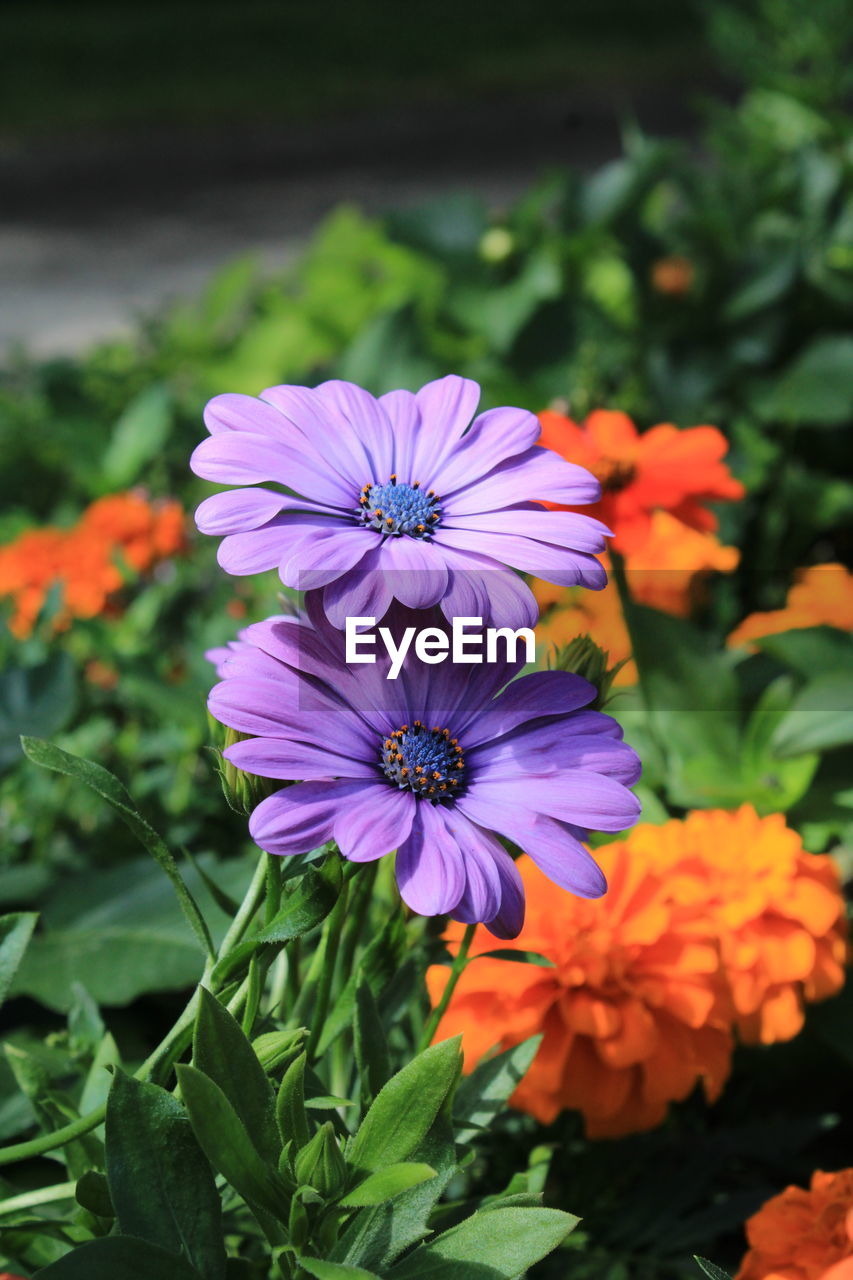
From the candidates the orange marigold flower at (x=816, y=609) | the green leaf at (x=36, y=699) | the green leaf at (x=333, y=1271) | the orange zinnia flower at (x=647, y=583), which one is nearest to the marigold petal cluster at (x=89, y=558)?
the green leaf at (x=36, y=699)

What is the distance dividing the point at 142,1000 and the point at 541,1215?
459 mm

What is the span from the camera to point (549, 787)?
0.42 metres

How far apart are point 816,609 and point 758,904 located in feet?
1.01

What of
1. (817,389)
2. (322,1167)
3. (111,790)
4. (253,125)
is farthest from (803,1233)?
(253,125)

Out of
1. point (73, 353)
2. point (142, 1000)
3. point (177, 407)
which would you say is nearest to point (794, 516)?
point (177, 407)

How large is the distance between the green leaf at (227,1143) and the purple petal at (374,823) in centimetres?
8

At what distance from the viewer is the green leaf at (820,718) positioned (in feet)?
2.52

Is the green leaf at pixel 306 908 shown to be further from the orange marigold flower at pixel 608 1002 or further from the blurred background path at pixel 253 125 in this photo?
the blurred background path at pixel 253 125

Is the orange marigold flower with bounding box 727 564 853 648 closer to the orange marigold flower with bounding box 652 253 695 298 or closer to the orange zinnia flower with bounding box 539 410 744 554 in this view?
the orange zinnia flower with bounding box 539 410 744 554

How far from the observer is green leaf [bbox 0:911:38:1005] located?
499 millimetres

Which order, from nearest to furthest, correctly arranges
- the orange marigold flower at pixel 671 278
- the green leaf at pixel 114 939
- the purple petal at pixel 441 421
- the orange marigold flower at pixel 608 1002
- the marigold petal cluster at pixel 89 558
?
1. the purple petal at pixel 441 421
2. the orange marigold flower at pixel 608 1002
3. the green leaf at pixel 114 939
4. the marigold petal cluster at pixel 89 558
5. the orange marigold flower at pixel 671 278

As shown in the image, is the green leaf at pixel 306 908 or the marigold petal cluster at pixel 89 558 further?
the marigold petal cluster at pixel 89 558

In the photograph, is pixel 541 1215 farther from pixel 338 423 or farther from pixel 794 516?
pixel 794 516

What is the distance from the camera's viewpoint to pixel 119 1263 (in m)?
0.40
